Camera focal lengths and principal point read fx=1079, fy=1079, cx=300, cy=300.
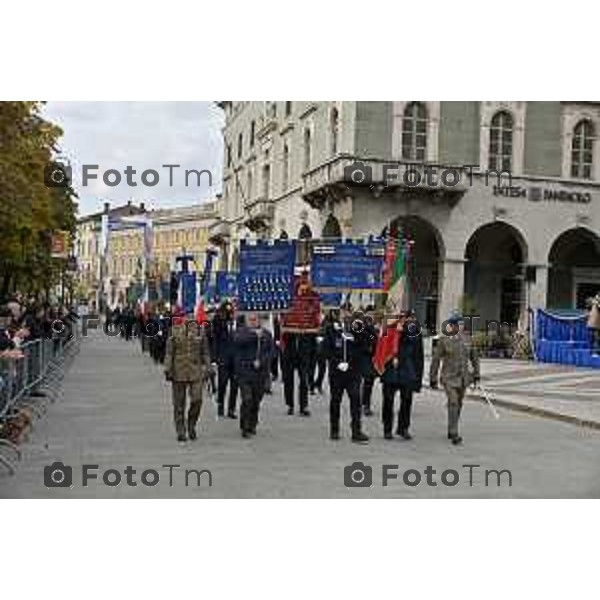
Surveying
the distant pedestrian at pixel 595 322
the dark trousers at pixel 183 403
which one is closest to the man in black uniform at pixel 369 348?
the dark trousers at pixel 183 403

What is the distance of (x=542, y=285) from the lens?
114ft

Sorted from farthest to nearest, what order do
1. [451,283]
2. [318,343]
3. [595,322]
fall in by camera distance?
[451,283], [595,322], [318,343]

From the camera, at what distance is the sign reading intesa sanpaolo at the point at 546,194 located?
32.9 meters

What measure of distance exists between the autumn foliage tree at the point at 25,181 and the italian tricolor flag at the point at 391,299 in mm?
4770

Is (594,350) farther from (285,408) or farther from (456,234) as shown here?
(285,408)

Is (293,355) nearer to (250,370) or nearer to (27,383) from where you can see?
(250,370)

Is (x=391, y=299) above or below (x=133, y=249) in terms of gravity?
below

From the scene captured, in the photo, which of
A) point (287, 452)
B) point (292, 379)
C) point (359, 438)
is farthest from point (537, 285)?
point (287, 452)

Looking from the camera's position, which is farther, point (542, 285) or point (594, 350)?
point (542, 285)

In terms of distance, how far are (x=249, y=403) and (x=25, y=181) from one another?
20.0 feet

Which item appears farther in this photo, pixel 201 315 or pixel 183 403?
pixel 201 315

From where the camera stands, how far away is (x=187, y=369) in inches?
549
